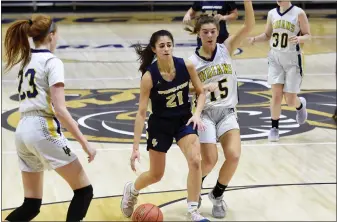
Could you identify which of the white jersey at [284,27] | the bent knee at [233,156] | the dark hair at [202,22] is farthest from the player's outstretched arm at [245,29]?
the white jersey at [284,27]

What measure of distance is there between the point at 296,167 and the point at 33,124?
3.35 metres

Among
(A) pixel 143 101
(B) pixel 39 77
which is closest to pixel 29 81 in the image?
(B) pixel 39 77

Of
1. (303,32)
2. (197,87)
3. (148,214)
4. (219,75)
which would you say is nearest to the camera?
(197,87)

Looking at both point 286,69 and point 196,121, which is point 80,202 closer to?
point 196,121

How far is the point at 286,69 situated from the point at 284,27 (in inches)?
20.6

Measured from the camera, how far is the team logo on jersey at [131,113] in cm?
879

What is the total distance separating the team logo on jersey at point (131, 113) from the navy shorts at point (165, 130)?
2.78 m

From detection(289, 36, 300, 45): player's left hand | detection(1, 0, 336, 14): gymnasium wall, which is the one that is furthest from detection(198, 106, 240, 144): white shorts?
detection(1, 0, 336, 14): gymnasium wall

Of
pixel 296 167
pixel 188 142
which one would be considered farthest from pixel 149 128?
pixel 296 167

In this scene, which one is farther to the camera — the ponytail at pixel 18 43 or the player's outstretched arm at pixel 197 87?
the player's outstretched arm at pixel 197 87

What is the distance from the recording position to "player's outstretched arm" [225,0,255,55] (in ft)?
18.2

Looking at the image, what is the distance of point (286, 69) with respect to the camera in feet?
25.6

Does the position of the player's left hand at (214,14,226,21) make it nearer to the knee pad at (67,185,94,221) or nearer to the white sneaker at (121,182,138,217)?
the white sneaker at (121,182,138,217)

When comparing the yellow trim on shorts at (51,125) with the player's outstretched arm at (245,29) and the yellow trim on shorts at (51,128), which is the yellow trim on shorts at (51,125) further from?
the player's outstretched arm at (245,29)
